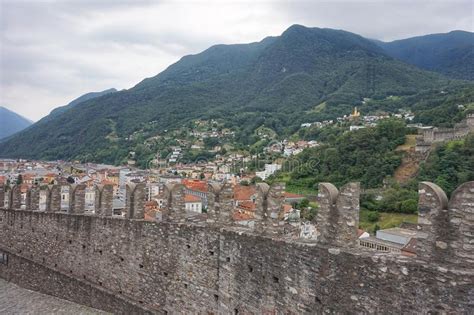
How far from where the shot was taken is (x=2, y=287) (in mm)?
12625

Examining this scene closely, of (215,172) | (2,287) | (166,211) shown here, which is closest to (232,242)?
(166,211)

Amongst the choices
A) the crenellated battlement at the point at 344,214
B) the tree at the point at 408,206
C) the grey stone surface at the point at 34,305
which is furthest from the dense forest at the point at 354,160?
the crenellated battlement at the point at 344,214

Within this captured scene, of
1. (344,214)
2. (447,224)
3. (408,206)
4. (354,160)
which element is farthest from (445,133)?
(447,224)

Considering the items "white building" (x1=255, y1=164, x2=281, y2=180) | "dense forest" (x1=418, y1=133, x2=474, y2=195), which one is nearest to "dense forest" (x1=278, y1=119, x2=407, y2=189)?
"white building" (x1=255, y1=164, x2=281, y2=180)

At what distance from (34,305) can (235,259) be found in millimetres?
6610

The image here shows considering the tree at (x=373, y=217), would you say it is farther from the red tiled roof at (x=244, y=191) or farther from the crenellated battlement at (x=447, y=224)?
the crenellated battlement at (x=447, y=224)

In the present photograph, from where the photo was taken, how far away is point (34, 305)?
1077cm

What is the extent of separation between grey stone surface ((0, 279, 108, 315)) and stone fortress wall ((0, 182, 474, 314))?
0.79 feet

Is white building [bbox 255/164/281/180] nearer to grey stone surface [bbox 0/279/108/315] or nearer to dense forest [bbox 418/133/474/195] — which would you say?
dense forest [bbox 418/133/474/195]

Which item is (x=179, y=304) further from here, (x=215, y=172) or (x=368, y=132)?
(x=215, y=172)

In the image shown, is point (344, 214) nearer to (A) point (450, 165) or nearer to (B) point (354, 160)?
(A) point (450, 165)

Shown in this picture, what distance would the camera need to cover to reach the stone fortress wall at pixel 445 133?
259 ft

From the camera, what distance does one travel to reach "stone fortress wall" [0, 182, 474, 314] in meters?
4.82

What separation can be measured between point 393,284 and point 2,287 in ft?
→ 39.6
